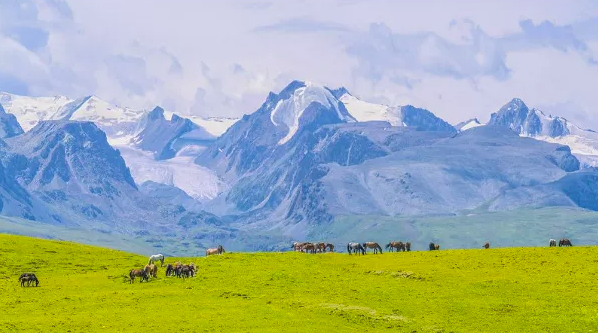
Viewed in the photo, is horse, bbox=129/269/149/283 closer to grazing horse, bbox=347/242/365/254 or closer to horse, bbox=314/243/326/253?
grazing horse, bbox=347/242/365/254

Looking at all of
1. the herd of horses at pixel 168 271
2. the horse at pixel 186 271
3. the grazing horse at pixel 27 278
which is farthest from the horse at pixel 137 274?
the grazing horse at pixel 27 278

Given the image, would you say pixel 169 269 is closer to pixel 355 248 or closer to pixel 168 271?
pixel 168 271

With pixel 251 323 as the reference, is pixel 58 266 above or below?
above

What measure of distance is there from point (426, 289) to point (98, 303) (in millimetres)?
31812

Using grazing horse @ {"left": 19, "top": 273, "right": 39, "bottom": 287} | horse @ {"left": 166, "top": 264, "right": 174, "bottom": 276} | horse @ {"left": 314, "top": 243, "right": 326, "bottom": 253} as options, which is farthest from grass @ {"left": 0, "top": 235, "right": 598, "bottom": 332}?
horse @ {"left": 314, "top": 243, "right": 326, "bottom": 253}

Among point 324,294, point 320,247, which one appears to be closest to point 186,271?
point 324,294

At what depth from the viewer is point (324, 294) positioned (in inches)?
3462

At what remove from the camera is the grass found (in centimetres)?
7381

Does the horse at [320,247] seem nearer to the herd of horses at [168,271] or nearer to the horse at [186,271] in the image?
the herd of horses at [168,271]

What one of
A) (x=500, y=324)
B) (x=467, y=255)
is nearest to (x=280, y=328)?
(x=500, y=324)

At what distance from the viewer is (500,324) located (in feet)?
239

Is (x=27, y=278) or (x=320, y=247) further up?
(x=320, y=247)

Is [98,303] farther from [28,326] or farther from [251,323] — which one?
[251,323]

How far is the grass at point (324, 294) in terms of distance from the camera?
7381cm
